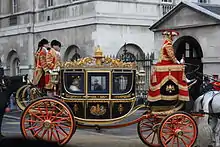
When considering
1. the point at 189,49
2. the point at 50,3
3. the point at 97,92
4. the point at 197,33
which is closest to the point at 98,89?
the point at 97,92

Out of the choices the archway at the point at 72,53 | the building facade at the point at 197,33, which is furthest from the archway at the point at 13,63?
the building facade at the point at 197,33

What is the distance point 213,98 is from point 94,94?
241 centimetres

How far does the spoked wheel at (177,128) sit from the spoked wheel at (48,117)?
1737 mm

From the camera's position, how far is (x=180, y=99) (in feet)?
32.6

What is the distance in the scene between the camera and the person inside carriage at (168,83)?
9.91 metres

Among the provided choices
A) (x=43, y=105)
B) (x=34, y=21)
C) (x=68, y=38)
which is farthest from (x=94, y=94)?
(x=34, y=21)

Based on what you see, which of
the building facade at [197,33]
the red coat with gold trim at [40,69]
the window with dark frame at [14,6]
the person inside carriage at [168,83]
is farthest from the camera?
the window with dark frame at [14,6]

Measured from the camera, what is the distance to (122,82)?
1049 cm

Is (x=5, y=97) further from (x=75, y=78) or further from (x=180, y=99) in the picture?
(x=180, y=99)

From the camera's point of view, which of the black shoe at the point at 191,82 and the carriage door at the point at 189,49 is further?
the carriage door at the point at 189,49

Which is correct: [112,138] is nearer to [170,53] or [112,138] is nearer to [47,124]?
[47,124]

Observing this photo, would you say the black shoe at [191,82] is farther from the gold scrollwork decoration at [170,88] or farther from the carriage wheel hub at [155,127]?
the carriage wheel hub at [155,127]

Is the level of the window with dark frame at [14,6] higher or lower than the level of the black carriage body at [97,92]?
higher

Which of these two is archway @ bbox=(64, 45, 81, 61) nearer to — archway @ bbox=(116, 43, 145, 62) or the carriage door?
archway @ bbox=(116, 43, 145, 62)
